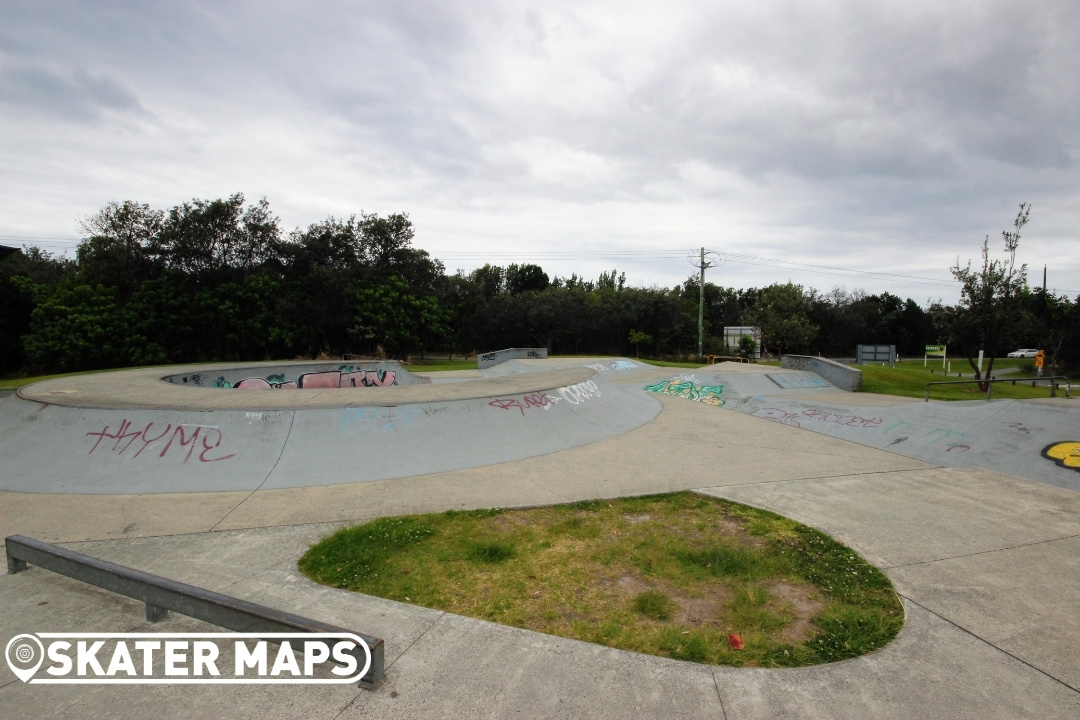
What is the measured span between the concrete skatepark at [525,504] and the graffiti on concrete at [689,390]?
132 inches

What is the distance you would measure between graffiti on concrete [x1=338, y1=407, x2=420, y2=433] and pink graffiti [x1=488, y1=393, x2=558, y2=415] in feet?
5.50

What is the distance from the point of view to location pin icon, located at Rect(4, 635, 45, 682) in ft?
10.2

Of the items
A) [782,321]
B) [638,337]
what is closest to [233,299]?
[638,337]

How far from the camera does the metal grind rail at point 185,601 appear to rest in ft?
9.73

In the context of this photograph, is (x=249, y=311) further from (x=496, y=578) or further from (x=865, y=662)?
(x=865, y=662)

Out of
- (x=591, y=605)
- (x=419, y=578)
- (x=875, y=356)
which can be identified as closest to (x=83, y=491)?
(x=419, y=578)

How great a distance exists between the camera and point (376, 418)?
885cm

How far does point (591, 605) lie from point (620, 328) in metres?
43.8

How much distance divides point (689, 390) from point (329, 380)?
12.7 metres

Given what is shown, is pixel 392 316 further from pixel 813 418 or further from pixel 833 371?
pixel 813 418

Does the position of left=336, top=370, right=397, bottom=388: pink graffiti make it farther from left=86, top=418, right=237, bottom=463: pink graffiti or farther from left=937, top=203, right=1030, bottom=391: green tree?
left=937, top=203, right=1030, bottom=391: green tree

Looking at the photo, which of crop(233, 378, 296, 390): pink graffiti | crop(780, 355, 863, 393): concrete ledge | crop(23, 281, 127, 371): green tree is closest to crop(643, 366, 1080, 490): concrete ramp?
crop(780, 355, 863, 393): concrete ledge

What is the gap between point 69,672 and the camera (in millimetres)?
3123

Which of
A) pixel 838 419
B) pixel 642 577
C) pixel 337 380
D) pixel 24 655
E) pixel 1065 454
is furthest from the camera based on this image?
pixel 337 380
